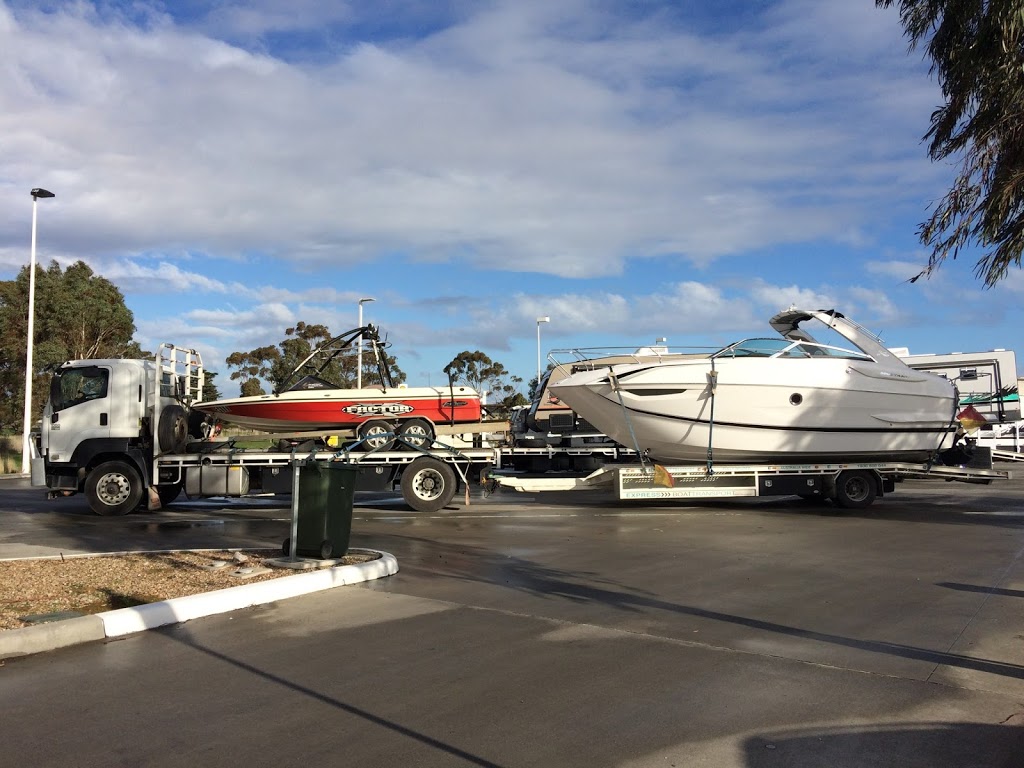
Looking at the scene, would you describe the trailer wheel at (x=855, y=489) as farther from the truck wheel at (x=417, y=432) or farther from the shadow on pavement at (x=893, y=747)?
the shadow on pavement at (x=893, y=747)

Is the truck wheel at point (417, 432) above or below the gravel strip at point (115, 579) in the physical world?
above

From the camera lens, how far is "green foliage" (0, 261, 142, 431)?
122ft

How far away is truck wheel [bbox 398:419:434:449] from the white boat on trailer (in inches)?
108

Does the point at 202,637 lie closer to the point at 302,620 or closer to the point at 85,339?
the point at 302,620

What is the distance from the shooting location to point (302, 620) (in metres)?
6.88

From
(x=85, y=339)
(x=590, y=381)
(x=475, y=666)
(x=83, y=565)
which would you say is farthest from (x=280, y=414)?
(x=85, y=339)

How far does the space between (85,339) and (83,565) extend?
109 ft

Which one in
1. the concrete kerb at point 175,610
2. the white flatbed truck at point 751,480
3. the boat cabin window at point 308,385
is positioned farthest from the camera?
the boat cabin window at point 308,385

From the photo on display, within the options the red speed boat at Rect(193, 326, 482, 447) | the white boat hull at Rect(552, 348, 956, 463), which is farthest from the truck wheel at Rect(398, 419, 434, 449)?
the white boat hull at Rect(552, 348, 956, 463)

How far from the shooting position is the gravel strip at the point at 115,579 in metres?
7.10

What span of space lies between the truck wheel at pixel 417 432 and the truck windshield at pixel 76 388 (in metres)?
5.41

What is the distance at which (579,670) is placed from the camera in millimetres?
5461

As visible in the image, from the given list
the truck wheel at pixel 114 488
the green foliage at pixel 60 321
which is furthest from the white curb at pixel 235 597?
the green foliage at pixel 60 321

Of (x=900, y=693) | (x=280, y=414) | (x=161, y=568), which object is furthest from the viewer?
(x=280, y=414)
